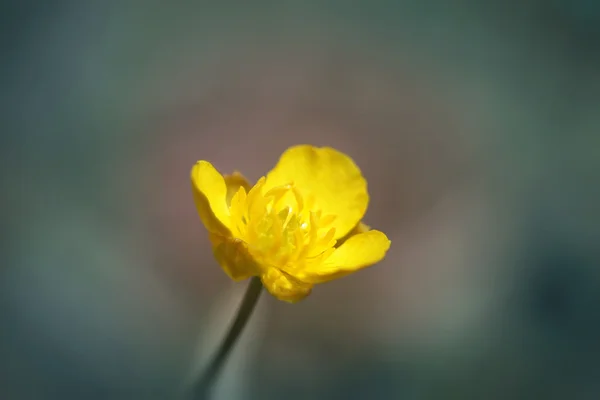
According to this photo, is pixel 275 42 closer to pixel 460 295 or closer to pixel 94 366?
pixel 460 295

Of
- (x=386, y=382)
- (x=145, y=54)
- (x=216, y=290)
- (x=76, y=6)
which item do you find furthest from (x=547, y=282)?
(x=76, y=6)

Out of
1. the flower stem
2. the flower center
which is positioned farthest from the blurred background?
the flower center

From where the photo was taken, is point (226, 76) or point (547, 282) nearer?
point (547, 282)

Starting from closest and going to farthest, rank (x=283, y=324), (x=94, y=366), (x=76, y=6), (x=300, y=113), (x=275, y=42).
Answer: (x=94, y=366) → (x=283, y=324) → (x=76, y=6) → (x=300, y=113) → (x=275, y=42)

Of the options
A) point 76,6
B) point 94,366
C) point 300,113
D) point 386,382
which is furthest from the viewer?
point 300,113

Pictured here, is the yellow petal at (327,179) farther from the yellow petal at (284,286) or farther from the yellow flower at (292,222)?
the yellow petal at (284,286)

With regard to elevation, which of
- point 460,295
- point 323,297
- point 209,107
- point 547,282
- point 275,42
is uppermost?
point 275,42

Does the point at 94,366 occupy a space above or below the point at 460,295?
below
